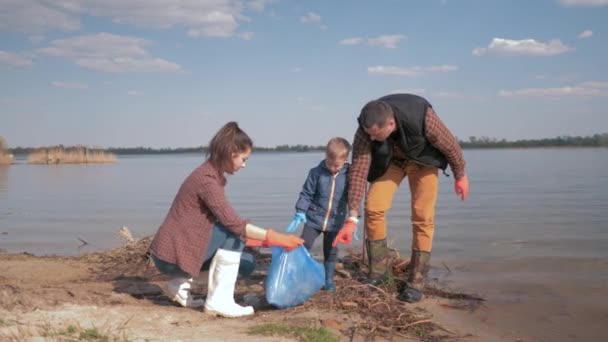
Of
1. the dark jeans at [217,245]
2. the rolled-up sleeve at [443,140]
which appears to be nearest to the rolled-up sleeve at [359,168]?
the rolled-up sleeve at [443,140]

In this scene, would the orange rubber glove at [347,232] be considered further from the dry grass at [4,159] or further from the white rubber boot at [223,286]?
the dry grass at [4,159]

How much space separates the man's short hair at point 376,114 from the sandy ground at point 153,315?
1333mm

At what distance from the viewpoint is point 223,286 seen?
3740 mm

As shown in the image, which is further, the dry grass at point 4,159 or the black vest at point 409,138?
the dry grass at point 4,159

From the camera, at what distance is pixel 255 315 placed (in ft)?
12.4

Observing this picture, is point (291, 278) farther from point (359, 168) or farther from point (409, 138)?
point (409, 138)

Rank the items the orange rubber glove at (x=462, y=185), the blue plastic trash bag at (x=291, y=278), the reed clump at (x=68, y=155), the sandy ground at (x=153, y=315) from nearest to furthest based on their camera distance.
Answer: the sandy ground at (x=153, y=315), the blue plastic trash bag at (x=291, y=278), the orange rubber glove at (x=462, y=185), the reed clump at (x=68, y=155)

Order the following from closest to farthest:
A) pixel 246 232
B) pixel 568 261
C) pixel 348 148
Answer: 1. pixel 246 232
2. pixel 348 148
3. pixel 568 261

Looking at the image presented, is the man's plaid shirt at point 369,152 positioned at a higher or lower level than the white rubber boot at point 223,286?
higher

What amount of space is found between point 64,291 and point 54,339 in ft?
4.62

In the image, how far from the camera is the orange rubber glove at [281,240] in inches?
146

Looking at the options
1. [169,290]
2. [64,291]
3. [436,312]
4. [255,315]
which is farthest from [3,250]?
[436,312]

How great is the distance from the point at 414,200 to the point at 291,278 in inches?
48.5

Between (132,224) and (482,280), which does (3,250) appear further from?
(482,280)
